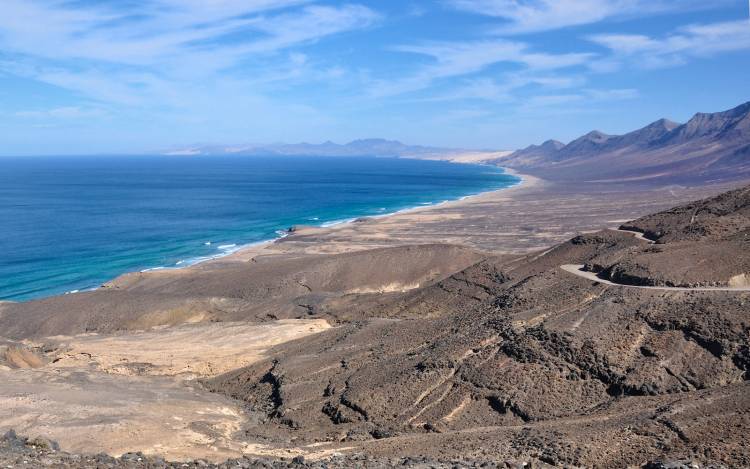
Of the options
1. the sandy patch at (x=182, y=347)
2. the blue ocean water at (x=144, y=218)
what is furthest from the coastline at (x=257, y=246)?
the sandy patch at (x=182, y=347)

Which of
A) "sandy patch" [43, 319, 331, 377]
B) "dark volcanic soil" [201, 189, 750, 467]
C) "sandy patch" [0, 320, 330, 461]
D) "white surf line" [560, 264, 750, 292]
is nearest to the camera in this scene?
"dark volcanic soil" [201, 189, 750, 467]

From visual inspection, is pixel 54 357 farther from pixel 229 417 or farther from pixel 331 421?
pixel 331 421

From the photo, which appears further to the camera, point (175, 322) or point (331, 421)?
point (175, 322)

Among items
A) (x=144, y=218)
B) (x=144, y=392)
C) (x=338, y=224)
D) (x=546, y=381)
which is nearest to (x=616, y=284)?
A: (x=546, y=381)

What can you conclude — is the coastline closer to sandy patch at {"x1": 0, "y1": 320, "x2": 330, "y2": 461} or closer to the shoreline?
the shoreline

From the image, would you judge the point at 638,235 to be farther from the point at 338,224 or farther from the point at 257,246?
the point at 338,224

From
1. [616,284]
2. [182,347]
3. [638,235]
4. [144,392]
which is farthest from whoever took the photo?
[638,235]

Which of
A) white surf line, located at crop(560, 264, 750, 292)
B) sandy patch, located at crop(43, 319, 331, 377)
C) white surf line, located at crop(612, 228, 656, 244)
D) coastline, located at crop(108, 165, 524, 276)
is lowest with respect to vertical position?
sandy patch, located at crop(43, 319, 331, 377)

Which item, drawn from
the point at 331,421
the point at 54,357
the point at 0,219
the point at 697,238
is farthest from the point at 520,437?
the point at 0,219

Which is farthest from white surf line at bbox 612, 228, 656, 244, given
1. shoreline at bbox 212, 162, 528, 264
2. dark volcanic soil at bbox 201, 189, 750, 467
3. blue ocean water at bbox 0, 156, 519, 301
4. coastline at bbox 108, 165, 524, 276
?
blue ocean water at bbox 0, 156, 519, 301

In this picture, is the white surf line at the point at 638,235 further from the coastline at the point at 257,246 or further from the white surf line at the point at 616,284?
the coastline at the point at 257,246

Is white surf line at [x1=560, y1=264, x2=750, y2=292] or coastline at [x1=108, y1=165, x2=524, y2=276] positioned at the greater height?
white surf line at [x1=560, y1=264, x2=750, y2=292]
